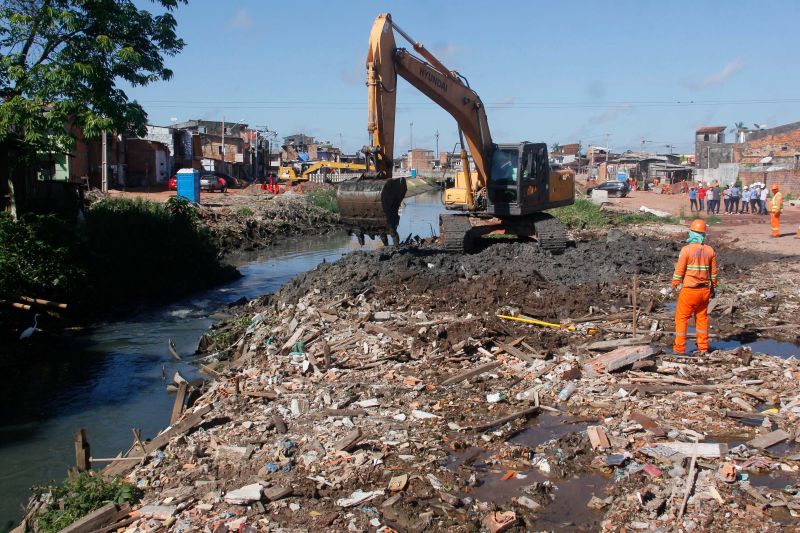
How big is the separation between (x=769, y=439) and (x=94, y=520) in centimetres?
627

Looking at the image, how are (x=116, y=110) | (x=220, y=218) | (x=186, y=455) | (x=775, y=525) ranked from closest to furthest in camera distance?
1. (x=775, y=525)
2. (x=186, y=455)
3. (x=116, y=110)
4. (x=220, y=218)

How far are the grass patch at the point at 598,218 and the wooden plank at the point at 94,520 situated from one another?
24.1m

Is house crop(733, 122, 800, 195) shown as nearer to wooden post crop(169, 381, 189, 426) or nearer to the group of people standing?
the group of people standing

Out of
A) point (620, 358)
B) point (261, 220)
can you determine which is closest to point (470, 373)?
point (620, 358)

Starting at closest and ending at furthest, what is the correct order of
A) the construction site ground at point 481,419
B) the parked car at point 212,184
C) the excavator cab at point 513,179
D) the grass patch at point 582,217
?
1. the construction site ground at point 481,419
2. the excavator cab at point 513,179
3. the grass patch at point 582,217
4. the parked car at point 212,184

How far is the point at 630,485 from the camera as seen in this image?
6.23 m

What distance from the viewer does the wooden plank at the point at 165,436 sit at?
7353 millimetres

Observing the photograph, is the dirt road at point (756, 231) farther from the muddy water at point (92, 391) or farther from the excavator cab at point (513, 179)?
the muddy water at point (92, 391)

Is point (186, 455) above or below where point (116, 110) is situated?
below

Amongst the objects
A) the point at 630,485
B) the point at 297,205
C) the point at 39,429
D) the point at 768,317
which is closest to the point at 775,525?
the point at 630,485

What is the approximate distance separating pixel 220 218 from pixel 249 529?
2690cm

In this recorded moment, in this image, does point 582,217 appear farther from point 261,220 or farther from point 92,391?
point 92,391

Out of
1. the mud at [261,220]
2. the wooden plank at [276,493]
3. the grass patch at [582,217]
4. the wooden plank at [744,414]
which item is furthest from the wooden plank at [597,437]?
the mud at [261,220]

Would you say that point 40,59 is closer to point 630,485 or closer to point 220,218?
point 630,485
